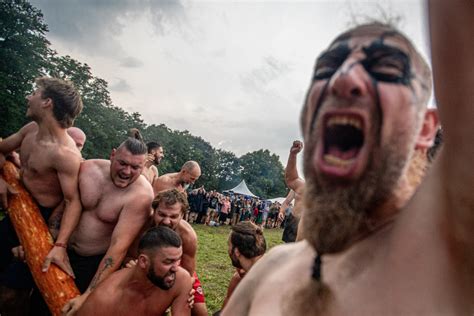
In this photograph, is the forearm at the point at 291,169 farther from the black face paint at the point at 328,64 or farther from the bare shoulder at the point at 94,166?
the black face paint at the point at 328,64

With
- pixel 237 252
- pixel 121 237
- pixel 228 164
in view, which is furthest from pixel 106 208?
pixel 228 164

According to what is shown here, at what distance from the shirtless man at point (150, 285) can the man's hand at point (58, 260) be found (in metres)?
0.36

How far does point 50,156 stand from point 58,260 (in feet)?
3.41

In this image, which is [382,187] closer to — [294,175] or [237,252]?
[237,252]

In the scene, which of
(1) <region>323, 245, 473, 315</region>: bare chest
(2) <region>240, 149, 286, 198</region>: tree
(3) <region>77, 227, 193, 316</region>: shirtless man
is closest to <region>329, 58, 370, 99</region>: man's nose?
(1) <region>323, 245, 473, 315</region>: bare chest

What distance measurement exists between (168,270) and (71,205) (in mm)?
1212

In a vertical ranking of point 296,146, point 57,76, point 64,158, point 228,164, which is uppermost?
point 228,164

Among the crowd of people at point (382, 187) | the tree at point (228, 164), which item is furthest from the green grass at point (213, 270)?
the tree at point (228, 164)

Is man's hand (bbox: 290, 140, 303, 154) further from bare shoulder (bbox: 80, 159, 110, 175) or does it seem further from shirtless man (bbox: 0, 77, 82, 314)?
shirtless man (bbox: 0, 77, 82, 314)

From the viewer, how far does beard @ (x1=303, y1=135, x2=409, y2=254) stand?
1.03 meters

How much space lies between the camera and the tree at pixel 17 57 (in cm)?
2653

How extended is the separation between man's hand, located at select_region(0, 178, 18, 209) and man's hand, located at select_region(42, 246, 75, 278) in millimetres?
713

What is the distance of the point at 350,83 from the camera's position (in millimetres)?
1068

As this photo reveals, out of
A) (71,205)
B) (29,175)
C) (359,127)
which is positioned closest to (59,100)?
(29,175)
